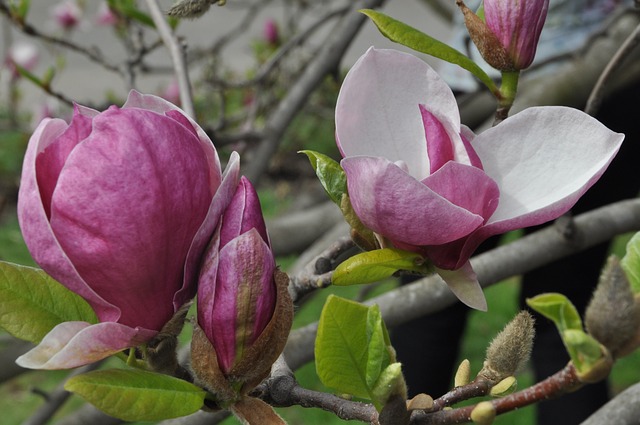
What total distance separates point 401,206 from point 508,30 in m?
0.18

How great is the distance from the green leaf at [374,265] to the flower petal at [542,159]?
0.19ft

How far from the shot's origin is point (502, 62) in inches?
23.1

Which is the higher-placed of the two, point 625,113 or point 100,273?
point 100,273

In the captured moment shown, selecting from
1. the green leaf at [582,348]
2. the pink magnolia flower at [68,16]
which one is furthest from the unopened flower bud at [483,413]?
the pink magnolia flower at [68,16]

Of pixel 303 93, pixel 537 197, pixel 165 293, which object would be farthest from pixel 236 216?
pixel 303 93

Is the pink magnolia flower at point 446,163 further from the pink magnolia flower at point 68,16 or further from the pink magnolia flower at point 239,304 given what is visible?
the pink magnolia flower at point 68,16

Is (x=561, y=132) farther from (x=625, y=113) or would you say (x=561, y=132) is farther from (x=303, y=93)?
(x=625, y=113)

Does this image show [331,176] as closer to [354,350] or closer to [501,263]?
[354,350]

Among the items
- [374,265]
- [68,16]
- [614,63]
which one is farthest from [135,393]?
[68,16]

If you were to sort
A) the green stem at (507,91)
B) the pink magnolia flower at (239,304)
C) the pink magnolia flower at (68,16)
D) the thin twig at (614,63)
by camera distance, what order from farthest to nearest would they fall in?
the pink magnolia flower at (68,16) → the thin twig at (614,63) → the green stem at (507,91) → the pink magnolia flower at (239,304)

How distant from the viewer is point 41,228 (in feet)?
1.48

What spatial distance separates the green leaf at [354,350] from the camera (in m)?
0.45

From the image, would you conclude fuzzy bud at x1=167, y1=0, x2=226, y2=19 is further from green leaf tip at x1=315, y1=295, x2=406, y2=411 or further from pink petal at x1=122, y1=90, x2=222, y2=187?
green leaf tip at x1=315, y1=295, x2=406, y2=411

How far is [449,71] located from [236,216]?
5.13ft
